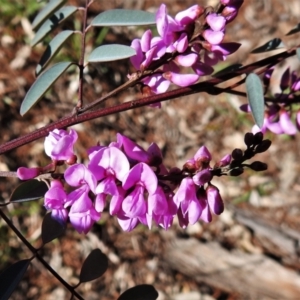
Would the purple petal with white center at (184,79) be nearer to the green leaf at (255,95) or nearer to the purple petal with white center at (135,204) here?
the green leaf at (255,95)

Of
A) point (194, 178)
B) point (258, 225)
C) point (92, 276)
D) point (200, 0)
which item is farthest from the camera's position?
point (200, 0)

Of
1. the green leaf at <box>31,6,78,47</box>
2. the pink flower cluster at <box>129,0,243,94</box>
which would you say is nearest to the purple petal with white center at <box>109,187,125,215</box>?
the pink flower cluster at <box>129,0,243,94</box>

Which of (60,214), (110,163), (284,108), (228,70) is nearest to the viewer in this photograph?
(110,163)

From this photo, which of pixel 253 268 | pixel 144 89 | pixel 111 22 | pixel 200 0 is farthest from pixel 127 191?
pixel 200 0

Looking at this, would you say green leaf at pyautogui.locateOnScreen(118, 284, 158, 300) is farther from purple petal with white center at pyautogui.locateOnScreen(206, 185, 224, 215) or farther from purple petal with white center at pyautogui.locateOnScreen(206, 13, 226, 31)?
purple petal with white center at pyautogui.locateOnScreen(206, 13, 226, 31)

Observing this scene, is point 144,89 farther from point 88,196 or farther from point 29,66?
point 29,66

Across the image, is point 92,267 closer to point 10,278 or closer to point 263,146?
point 10,278

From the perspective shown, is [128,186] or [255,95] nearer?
[128,186]

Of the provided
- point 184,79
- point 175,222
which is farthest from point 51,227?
point 175,222
